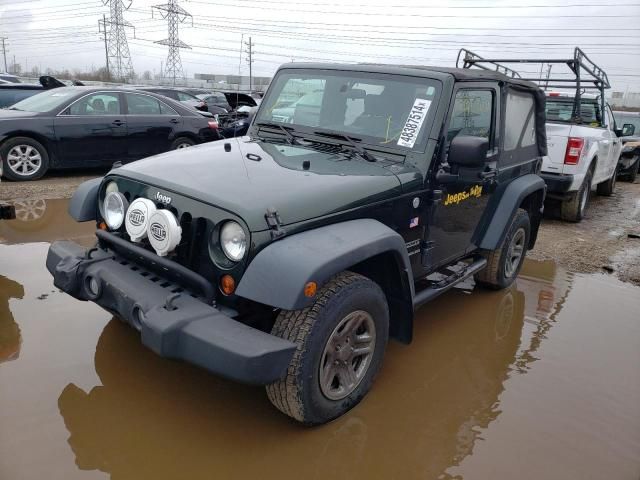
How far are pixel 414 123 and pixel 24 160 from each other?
22.7 feet

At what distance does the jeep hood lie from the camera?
8.66 feet

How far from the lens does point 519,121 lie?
4719 mm

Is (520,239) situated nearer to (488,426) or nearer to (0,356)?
(488,426)

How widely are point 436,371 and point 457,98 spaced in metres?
1.90

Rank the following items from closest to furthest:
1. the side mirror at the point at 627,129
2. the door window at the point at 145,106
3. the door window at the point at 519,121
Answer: the door window at the point at 519,121 < the door window at the point at 145,106 < the side mirror at the point at 627,129

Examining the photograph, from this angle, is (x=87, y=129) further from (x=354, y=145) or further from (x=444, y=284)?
(x=444, y=284)

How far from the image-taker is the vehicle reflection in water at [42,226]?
556 cm

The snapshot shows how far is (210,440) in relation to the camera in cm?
269

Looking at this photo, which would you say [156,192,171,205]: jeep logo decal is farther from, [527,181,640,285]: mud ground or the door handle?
[527,181,640,285]: mud ground

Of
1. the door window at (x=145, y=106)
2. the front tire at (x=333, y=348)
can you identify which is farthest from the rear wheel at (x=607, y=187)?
the front tire at (x=333, y=348)

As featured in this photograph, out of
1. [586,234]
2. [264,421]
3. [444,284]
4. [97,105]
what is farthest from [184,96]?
[264,421]

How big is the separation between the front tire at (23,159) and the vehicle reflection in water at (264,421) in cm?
556

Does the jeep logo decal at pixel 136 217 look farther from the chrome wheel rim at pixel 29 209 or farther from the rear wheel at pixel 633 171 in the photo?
the rear wheel at pixel 633 171

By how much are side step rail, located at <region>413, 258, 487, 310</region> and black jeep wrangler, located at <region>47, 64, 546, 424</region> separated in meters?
0.02
